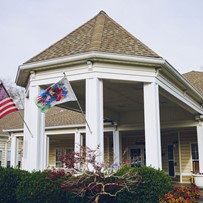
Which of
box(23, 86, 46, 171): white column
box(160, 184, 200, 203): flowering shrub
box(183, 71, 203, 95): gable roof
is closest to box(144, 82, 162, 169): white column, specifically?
box(160, 184, 200, 203): flowering shrub

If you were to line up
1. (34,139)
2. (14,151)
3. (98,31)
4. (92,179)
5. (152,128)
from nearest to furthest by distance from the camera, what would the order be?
(92,179), (152,128), (34,139), (98,31), (14,151)

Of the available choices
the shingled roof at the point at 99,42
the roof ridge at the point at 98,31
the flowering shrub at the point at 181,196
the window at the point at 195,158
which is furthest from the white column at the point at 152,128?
the window at the point at 195,158

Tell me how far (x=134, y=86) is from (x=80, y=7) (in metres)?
6.36

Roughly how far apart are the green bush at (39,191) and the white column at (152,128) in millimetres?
2685

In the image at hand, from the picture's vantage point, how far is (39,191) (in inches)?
310

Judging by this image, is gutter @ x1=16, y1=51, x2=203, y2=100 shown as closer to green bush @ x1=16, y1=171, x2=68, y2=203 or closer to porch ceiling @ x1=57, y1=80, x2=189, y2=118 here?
porch ceiling @ x1=57, y1=80, x2=189, y2=118

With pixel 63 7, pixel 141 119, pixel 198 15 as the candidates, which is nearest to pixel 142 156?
pixel 141 119

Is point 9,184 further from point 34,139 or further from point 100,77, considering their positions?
point 100,77

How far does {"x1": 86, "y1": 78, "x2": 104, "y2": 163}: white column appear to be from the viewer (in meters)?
8.66

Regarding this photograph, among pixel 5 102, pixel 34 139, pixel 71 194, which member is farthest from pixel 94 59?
pixel 71 194

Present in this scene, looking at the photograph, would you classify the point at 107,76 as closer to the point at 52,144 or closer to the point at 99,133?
the point at 99,133

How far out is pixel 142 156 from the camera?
66.6 ft

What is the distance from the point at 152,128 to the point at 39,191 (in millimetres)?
3595

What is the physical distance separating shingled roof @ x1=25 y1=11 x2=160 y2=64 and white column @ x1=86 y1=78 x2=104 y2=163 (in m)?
1.00
